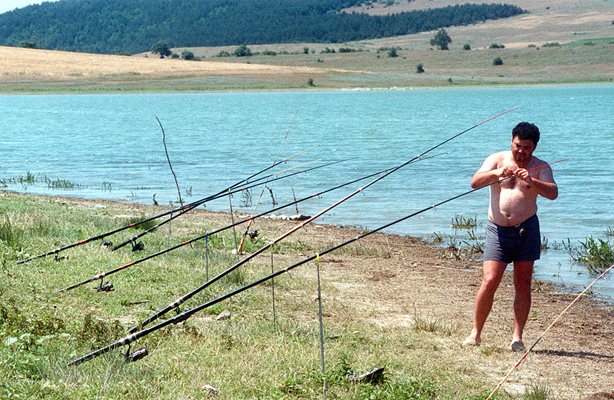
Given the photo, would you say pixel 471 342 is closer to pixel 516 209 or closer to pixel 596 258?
pixel 516 209

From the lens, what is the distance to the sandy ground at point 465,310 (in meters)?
6.93

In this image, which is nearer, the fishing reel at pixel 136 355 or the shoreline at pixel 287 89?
the fishing reel at pixel 136 355

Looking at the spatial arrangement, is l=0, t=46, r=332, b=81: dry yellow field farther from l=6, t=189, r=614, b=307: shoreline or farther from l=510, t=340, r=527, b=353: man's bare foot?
l=510, t=340, r=527, b=353: man's bare foot

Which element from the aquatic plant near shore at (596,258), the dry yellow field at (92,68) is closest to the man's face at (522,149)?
the aquatic plant near shore at (596,258)

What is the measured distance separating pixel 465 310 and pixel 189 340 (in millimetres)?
3255

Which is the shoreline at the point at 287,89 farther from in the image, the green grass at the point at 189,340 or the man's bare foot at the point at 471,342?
the man's bare foot at the point at 471,342

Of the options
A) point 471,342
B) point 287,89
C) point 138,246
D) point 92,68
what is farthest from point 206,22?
point 471,342

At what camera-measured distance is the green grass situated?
218 inches

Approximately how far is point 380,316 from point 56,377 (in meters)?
3.55

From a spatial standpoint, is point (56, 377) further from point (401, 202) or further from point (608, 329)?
point (401, 202)

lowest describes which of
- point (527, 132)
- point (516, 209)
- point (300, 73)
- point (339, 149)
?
point (300, 73)

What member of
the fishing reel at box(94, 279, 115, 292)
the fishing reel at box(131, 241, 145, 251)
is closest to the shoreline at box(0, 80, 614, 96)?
the fishing reel at box(131, 241, 145, 251)

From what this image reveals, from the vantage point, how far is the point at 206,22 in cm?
16988

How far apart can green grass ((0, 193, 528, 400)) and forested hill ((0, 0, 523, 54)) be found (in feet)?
428
